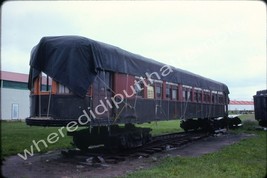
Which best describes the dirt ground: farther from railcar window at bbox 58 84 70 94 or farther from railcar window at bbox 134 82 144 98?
railcar window at bbox 134 82 144 98

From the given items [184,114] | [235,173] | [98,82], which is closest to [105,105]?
[98,82]

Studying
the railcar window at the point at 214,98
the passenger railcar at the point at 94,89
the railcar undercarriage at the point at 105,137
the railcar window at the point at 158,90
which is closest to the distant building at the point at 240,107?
the railcar window at the point at 214,98

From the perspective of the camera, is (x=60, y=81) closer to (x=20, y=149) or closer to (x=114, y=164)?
(x=114, y=164)

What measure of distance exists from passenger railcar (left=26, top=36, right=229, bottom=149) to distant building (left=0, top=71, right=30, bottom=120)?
26501 mm

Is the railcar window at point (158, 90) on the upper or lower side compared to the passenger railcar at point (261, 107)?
upper

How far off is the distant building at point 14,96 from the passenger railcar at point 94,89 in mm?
26501

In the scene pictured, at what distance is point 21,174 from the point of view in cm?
799

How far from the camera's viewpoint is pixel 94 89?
30.5 ft

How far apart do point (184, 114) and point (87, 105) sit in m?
8.72

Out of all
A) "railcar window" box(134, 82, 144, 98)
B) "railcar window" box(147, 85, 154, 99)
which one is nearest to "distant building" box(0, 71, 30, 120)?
"railcar window" box(147, 85, 154, 99)

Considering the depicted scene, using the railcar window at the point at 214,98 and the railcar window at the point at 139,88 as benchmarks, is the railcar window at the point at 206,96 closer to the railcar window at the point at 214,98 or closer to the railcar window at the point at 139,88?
the railcar window at the point at 214,98

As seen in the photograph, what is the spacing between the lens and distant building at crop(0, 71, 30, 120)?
35719mm

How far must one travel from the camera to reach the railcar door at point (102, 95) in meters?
9.33

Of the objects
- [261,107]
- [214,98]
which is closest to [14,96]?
[214,98]
